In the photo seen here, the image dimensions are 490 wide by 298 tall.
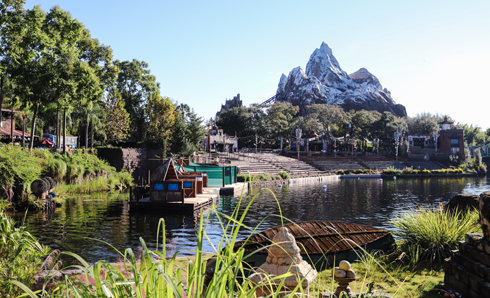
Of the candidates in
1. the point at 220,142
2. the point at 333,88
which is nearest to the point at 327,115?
the point at 220,142

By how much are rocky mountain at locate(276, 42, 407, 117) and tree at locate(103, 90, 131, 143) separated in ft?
245

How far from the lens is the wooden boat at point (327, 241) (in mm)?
7516

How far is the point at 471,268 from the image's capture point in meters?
5.43

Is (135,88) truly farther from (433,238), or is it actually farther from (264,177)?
(433,238)

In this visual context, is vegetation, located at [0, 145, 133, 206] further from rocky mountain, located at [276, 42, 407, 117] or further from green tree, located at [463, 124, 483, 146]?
green tree, located at [463, 124, 483, 146]

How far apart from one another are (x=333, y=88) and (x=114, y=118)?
4098 inches

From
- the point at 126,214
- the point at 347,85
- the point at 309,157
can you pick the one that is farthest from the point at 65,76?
the point at 347,85

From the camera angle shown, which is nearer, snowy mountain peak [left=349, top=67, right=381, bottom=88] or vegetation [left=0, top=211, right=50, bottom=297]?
vegetation [left=0, top=211, right=50, bottom=297]

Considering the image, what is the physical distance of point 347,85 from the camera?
13388 cm

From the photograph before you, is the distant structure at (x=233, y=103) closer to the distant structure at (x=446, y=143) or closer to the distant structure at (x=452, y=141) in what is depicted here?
the distant structure at (x=446, y=143)

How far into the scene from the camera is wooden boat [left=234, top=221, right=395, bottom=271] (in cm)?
752

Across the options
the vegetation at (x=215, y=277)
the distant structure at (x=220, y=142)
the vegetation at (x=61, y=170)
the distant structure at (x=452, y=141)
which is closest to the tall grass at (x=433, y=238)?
the vegetation at (x=215, y=277)

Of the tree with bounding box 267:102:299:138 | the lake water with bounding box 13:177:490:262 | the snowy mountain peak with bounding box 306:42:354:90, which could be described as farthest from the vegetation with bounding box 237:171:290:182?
the snowy mountain peak with bounding box 306:42:354:90

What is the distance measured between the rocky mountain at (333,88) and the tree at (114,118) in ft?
245
